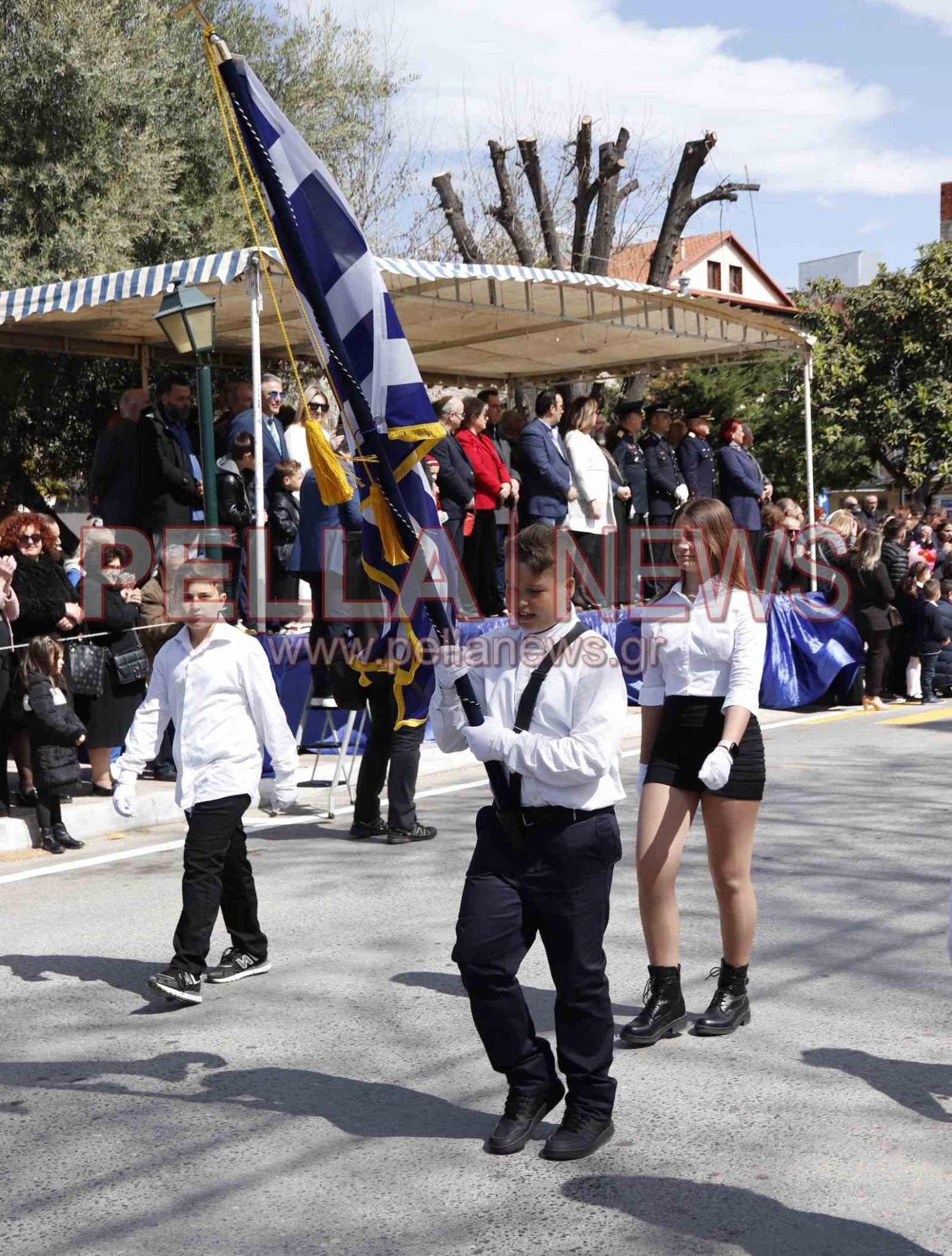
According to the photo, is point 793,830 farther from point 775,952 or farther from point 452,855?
point 775,952

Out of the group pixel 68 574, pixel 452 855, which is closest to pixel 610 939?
pixel 452 855

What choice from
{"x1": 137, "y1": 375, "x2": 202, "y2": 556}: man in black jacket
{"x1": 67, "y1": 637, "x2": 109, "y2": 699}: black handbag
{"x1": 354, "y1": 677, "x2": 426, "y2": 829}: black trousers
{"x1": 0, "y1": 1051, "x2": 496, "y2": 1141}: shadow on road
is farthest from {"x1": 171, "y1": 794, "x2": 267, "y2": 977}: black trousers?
{"x1": 137, "y1": 375, "x2": 202, "y2": 556}: man in black jacket

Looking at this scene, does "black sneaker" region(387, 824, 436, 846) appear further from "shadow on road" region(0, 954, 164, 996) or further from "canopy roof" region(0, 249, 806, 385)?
"canopy roof" region(0, 249, 806, 385)

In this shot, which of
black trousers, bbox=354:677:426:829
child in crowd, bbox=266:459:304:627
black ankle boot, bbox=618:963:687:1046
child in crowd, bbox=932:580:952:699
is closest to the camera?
black ankle boot, bbox=618:963:687:1046

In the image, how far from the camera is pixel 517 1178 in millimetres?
4043

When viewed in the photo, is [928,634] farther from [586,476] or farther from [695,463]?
[586,476]

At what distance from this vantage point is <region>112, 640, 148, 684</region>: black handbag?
9.69m

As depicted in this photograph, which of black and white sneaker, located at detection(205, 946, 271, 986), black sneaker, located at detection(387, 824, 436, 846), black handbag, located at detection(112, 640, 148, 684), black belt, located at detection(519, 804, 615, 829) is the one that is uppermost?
black handbag, located at detection(112, 640, 148, 684)

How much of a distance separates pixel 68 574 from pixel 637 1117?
7.66 metres

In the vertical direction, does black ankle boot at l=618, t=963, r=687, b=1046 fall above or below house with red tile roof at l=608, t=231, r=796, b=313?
below

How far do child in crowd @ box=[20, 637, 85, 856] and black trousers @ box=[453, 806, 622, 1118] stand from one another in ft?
16.5

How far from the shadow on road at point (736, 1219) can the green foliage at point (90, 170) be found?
16137 millimetres

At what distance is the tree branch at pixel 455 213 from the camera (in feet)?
96.4

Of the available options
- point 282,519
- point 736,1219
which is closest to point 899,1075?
point 736,1219
